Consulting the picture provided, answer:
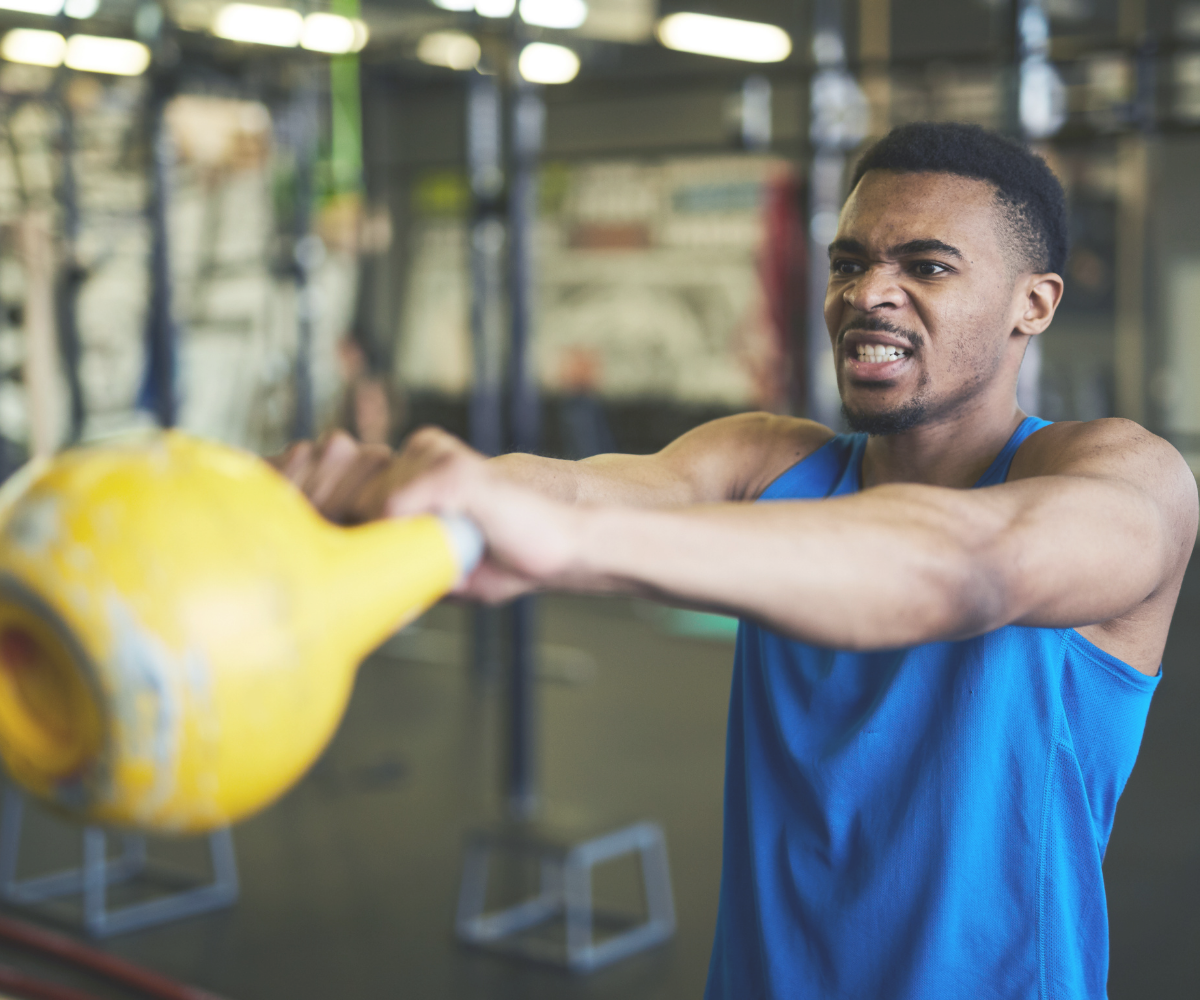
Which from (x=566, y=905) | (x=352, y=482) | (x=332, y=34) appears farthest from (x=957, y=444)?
(x=332, y=34)

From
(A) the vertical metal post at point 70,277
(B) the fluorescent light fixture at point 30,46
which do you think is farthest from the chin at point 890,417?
(B) the fluorescent light fixture at point 30,46

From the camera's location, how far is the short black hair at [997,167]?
1235 millimetres

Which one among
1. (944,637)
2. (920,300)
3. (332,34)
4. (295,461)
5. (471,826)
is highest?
(332,34)

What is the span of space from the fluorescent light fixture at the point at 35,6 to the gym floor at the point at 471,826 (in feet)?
8.31

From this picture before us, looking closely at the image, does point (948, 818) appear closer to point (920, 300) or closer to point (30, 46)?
point (920, 300)

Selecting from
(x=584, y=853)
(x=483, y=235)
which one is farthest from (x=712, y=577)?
(x=483, y=235)

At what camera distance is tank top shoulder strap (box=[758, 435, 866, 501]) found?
1.35 metres

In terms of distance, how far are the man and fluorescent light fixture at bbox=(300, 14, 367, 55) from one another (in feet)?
11.1

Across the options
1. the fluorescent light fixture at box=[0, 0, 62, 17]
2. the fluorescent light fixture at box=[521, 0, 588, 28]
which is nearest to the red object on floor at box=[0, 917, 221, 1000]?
the fluorescent light fixture at box=[0, 0, 62, 17]

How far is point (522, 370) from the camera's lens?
3.40 meters

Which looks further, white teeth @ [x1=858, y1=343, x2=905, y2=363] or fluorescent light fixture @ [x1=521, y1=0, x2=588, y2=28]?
fluorescent light fixture @ [x1=521, y1=0, x2=588, y2=28]

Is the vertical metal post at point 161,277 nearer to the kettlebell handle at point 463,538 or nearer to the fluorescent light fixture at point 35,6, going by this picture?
the fluorescent light fixture at point 35,6

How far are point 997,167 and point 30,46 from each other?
3.90m

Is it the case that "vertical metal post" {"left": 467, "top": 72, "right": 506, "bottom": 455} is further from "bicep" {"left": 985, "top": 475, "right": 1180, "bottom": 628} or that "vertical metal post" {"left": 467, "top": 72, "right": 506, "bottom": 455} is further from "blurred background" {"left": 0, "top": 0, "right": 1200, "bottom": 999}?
"bicep" {"left": 985, "top": 475, "right": 1180, "bottom": 628}
